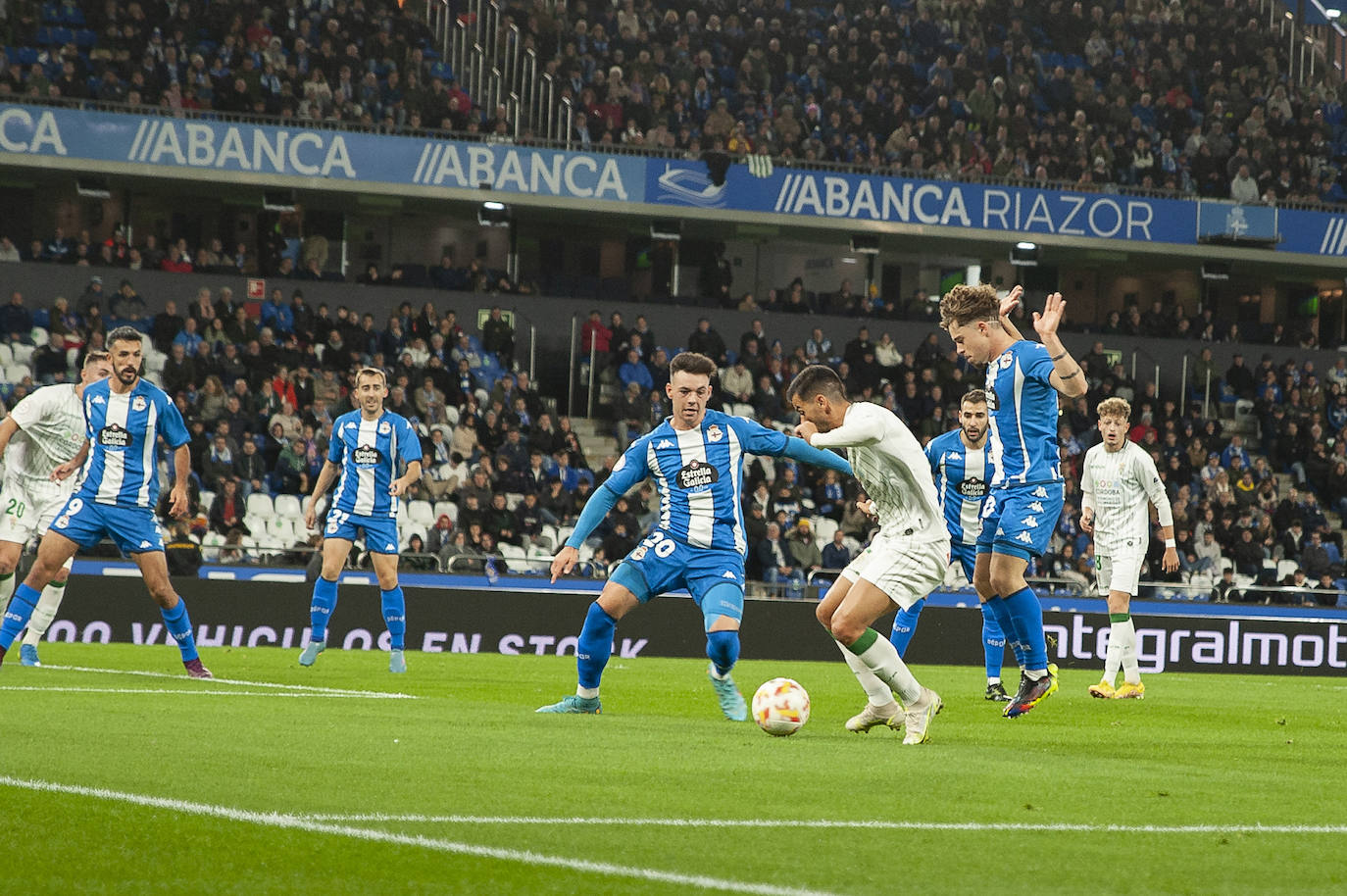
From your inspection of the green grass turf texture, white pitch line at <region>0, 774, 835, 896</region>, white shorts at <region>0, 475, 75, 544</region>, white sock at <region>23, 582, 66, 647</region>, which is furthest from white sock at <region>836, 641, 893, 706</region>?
white sock at <region>23, 582, 66, 647</region>

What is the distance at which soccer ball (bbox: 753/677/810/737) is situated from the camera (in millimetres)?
8055

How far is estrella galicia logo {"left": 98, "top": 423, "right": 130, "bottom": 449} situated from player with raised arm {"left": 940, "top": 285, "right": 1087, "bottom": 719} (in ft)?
17.1

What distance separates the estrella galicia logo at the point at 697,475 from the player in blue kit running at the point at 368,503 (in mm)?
4760

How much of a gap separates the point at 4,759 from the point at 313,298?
2218cm

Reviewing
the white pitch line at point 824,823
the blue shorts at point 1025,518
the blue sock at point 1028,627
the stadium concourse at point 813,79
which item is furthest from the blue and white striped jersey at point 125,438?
the stadium concourse at point 813,79

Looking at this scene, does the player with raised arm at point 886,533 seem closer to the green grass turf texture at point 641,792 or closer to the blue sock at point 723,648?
the green grass turf texture at point 641,792

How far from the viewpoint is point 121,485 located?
426 inches

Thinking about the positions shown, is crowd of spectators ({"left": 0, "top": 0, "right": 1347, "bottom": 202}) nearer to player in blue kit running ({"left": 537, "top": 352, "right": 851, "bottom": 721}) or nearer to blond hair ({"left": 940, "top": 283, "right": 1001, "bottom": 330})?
player in blue kit running ({"left": 537, "top": 352, "right": 851, "bottom": 721})

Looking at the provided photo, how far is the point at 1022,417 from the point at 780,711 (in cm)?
258

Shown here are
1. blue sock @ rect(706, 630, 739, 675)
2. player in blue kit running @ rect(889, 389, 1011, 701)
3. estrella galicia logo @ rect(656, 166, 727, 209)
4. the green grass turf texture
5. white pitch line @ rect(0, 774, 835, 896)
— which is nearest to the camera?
white pitch line @ rect(0, 774, 835, 896)

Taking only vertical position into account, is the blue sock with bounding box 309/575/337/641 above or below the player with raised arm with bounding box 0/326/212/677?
below

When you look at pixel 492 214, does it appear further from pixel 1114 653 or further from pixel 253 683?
pixel 253 683

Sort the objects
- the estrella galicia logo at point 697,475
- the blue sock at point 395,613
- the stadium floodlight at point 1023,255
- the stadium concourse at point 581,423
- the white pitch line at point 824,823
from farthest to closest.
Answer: the stadium floodlight at point 1023,255
the stadium concourse at point 581,423
the blue sock at point 395,613
the estrella galicia logo at point 697,475
the white pitch line at point 824,823

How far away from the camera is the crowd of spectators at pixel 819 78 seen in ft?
89.4
